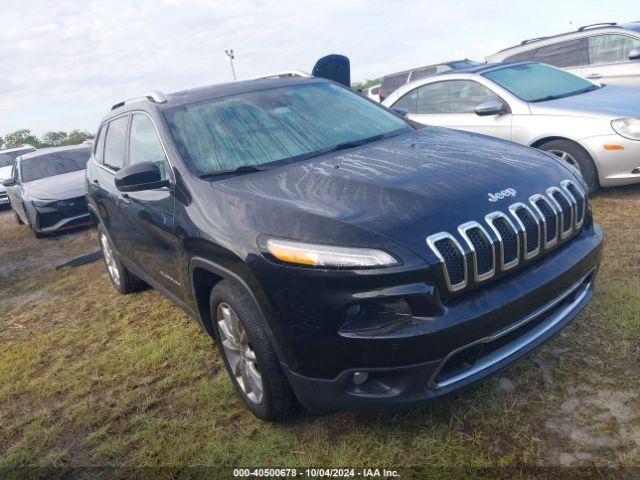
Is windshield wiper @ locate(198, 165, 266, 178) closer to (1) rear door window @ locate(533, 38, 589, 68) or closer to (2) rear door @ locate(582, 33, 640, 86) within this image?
(2) rear door @ locate(582, 33, 640, 86)

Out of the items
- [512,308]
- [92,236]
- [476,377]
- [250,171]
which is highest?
[250,171]

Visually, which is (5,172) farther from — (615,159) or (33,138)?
(33,138)

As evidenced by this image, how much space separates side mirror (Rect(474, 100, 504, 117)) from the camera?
554cm

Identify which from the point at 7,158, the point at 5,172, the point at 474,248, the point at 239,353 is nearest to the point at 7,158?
the point at 7,158

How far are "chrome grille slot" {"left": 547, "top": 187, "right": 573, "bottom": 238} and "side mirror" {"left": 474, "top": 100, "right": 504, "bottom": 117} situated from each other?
129 inches

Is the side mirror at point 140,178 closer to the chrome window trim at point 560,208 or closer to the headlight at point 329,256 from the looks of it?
the headlight at point 329,256

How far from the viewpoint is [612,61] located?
7.61 meters

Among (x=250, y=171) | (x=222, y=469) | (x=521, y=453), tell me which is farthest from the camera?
(x=250, y=171)

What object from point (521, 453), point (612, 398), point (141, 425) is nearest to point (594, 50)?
point (612, 398)

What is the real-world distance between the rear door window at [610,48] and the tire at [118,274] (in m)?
7.05

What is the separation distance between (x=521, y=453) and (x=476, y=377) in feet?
1.28

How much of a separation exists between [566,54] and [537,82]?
2.63 metres

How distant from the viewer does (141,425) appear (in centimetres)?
288

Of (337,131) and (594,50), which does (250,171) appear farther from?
(594,50)
